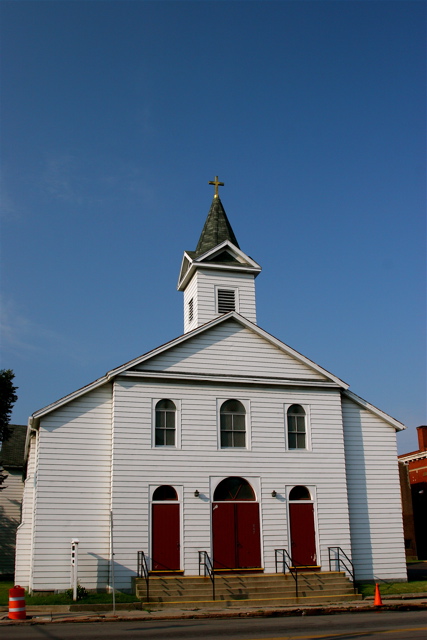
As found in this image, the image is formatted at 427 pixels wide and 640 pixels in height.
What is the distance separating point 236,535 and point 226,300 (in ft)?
33.5

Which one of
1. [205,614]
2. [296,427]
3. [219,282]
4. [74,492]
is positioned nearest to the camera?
[205,614]

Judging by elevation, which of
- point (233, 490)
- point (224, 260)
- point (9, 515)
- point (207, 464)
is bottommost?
point (9, 515)

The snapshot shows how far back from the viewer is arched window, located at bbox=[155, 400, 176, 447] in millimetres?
23500

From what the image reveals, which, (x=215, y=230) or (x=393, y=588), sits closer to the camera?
(x=393, y=588)

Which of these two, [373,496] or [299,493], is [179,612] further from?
[373,496]

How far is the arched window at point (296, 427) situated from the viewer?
25.0 metres

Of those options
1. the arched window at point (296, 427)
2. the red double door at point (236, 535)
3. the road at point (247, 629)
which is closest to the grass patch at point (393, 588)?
the red double door at point (236, 535)

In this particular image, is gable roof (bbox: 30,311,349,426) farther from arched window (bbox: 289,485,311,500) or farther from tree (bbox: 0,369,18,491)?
tree (bbox: 0,369,18,491)

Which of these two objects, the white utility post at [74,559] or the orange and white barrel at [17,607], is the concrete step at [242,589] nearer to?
the white utility post at [74,559]

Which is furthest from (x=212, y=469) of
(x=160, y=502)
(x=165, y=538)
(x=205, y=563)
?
(x=205, y=563)

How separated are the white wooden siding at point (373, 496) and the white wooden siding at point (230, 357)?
290cm

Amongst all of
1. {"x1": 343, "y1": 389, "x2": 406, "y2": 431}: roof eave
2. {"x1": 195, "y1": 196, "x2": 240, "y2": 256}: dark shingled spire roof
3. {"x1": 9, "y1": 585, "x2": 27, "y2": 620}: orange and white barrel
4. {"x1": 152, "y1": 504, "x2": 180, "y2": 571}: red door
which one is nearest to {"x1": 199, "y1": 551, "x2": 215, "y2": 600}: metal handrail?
{"x1": 152, "y1": 504, "x2": 180, "y2": 571}: red door

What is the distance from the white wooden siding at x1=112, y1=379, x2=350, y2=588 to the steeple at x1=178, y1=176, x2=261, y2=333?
4.80 meters

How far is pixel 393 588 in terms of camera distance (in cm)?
2345
